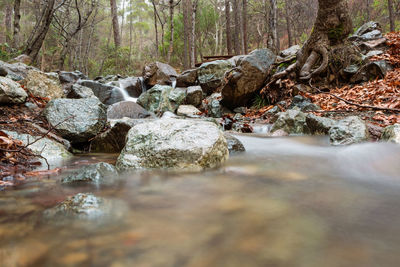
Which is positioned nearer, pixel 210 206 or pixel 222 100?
pixel 210 206

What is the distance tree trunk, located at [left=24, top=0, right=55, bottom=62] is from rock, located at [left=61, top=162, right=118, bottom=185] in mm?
8568

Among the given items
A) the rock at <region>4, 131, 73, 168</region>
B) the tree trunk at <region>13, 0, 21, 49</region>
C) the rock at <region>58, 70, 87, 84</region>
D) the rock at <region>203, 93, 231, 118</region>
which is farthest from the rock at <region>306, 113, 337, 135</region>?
the tree trunk at <region>13, 0, 21, 49</region>

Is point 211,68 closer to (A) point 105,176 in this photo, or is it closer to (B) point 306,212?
(A) point 105,176

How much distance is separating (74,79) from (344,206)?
11522 millimetres

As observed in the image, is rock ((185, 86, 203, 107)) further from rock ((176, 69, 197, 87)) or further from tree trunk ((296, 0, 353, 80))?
tree trunk ((296, 0, 353, 80))

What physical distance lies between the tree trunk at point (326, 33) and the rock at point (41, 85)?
6.42 meters

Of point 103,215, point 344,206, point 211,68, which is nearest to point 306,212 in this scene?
point 344,206

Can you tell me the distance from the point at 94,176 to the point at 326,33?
727 cm

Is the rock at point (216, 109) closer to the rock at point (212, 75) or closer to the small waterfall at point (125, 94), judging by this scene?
the rock at point (212, 75)

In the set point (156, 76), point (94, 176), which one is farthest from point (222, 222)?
point (156, 76)

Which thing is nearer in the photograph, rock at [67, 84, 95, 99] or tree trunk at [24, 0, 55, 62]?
rock at [67, 84, 95, 99]

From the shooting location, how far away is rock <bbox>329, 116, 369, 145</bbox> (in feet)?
11.3

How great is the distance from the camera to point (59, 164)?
318 cm

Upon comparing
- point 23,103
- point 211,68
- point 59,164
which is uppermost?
point 211,68
